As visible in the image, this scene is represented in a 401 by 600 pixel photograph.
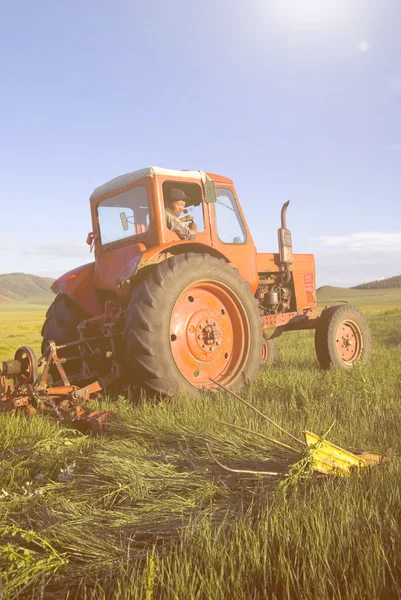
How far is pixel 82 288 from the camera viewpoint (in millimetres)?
5434

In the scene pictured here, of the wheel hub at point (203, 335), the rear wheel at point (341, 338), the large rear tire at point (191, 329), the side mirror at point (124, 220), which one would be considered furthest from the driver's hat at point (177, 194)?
the rear wheel at point (341, 338)

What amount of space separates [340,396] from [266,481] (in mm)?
2362

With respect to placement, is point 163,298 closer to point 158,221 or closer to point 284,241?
point 158,221

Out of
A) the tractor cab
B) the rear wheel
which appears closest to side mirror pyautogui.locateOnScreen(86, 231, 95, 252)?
the tractor cab

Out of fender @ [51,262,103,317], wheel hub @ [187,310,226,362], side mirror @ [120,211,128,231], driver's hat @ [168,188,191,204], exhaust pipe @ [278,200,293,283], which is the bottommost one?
wheel hub @ [187,310,226,362]

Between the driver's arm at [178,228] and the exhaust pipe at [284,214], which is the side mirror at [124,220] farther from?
the exhaust pipe at [284,214]

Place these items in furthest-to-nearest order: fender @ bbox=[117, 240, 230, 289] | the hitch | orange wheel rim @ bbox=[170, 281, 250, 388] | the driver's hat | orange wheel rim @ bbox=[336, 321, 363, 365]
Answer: orange wheel rim @ bbox=[336, 321, 363, 365] < the driver's hat < orange wheel rim @ bbox=[170, 281, 250, 388] < fender @ bbox=[117, 240, 230, 289] < the hitch

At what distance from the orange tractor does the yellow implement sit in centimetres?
213

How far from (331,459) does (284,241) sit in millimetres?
4767

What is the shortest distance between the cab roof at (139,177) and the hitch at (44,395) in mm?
1956

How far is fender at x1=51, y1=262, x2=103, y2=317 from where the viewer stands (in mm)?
5367

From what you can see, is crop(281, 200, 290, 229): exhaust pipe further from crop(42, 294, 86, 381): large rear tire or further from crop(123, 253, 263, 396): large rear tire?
crop(42, 294, 86, 381): large rear tire

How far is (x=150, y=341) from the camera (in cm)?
414

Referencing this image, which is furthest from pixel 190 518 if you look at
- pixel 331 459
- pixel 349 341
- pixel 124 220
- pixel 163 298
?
pixel 349 341
